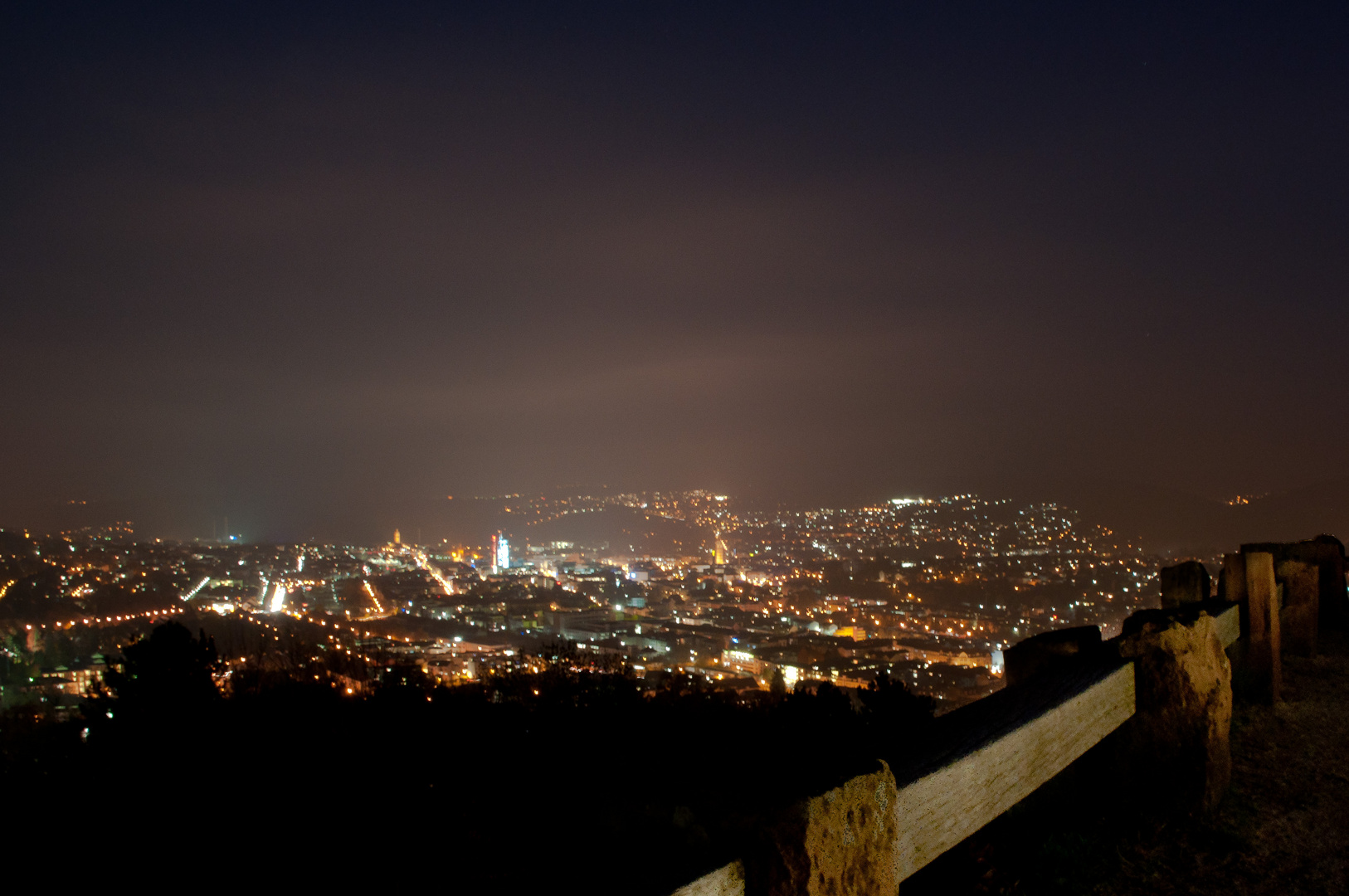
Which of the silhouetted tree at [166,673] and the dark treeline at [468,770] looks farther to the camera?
the silhouetted tree at [166,673]

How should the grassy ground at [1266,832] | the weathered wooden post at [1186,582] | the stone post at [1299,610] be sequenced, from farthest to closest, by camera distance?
1. the stone post at [1299,610]
2. the weathered wooden post at [1186,582]
3. the grassy ground at [1266,832]

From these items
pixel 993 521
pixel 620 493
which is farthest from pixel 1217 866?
pixel 620 493

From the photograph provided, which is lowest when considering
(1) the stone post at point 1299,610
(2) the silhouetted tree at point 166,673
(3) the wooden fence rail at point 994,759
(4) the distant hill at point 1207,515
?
(4) the distant hill at point 1207,515

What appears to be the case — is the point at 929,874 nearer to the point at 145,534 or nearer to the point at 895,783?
the point at 895,783

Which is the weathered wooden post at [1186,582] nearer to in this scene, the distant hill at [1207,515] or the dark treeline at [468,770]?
the dark treeline at [468,770]

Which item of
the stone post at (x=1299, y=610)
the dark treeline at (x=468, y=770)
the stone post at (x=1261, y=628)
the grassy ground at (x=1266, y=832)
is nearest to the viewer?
the dark treeline at (x=468, y=770)

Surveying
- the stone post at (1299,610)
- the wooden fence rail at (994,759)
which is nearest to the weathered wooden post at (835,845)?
the wooden fence rail at (994,759)

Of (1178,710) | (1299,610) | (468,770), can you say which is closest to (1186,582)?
(1299,610)
